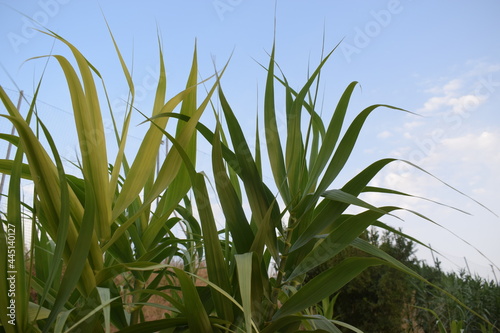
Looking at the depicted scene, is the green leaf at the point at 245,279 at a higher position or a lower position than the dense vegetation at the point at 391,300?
lower

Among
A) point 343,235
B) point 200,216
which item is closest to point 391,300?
point 343,235

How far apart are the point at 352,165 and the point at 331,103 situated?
0.14m

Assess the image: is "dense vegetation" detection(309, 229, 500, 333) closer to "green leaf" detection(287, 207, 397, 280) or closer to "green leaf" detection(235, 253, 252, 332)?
"green leaf" detection(287, 207, 397, 280)

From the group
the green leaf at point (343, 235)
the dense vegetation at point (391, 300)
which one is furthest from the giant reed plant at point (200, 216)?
the dense vegetation at point (391, 300)

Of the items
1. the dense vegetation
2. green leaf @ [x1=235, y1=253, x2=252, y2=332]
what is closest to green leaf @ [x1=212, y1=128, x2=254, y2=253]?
green leaf @ [x1=235, y1=253, x2=252, y2=332]

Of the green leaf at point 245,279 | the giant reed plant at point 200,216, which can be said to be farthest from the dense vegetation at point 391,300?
the green leaf at point 245,279

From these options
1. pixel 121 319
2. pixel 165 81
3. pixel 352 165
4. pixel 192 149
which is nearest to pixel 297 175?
pixel 352 165

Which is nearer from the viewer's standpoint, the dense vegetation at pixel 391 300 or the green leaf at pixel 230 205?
the green leaf at pixel 230 205

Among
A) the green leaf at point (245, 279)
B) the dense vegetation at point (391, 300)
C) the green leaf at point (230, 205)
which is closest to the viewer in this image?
the green leaf at point (245, 279)

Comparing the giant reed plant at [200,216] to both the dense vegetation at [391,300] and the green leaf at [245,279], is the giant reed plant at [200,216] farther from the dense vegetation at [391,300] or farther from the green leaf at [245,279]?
the dense vegetation at [391,300]

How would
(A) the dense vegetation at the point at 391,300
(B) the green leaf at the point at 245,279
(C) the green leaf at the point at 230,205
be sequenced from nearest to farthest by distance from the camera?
(B) the green leaf at the point at 245,279
(C) the green leaf at the point at 230,205
(A) the dense vegetation at the point at 391,300

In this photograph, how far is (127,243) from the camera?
0.79 meters

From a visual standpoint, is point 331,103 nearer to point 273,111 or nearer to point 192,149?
point 273,111

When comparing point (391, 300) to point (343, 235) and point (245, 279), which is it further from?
point (245, 279)
